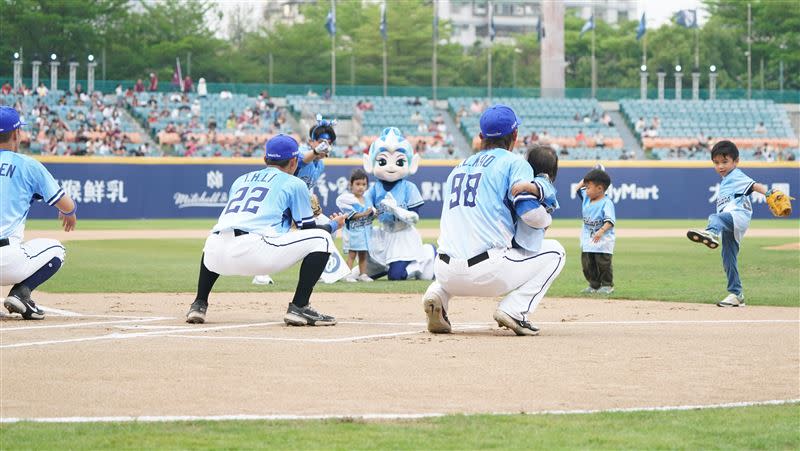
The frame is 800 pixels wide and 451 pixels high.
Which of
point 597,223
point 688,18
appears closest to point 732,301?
point 597,223

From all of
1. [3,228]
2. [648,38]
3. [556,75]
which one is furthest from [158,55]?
[3,228]

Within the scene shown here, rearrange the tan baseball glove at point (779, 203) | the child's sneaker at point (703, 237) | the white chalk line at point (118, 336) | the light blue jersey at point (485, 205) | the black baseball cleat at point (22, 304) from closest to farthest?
the white chalk line at point (118, 336), the light blue jersey at point (485, 205), the black baseball cleat at point (22, 304), the child's sneaker at point (703, 237), the tan baseball glove at point (779, 203)

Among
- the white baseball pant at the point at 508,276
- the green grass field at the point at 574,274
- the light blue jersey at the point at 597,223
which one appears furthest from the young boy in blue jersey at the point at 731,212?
the white baseball pant at the point at 508,276

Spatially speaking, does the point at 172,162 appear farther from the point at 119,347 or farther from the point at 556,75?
the point at 119,347

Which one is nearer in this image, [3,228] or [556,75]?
[3,228]

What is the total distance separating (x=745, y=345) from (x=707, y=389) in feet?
7.01

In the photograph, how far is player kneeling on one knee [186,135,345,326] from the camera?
30.1 feet

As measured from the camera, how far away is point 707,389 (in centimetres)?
645

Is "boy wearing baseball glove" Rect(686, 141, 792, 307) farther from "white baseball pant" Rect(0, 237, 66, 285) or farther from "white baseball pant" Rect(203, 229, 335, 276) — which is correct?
"white baseball pant" Rect(0, 237, 66, 285)

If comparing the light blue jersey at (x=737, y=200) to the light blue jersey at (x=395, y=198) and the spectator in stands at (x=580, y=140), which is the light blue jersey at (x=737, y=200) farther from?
the spectator in stands at (x=580, y=140)

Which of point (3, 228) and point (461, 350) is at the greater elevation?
point (3, 228)

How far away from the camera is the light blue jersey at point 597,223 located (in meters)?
13.6

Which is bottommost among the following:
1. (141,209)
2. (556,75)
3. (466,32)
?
(141,209)

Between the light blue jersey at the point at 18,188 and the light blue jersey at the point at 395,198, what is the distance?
235 inches
